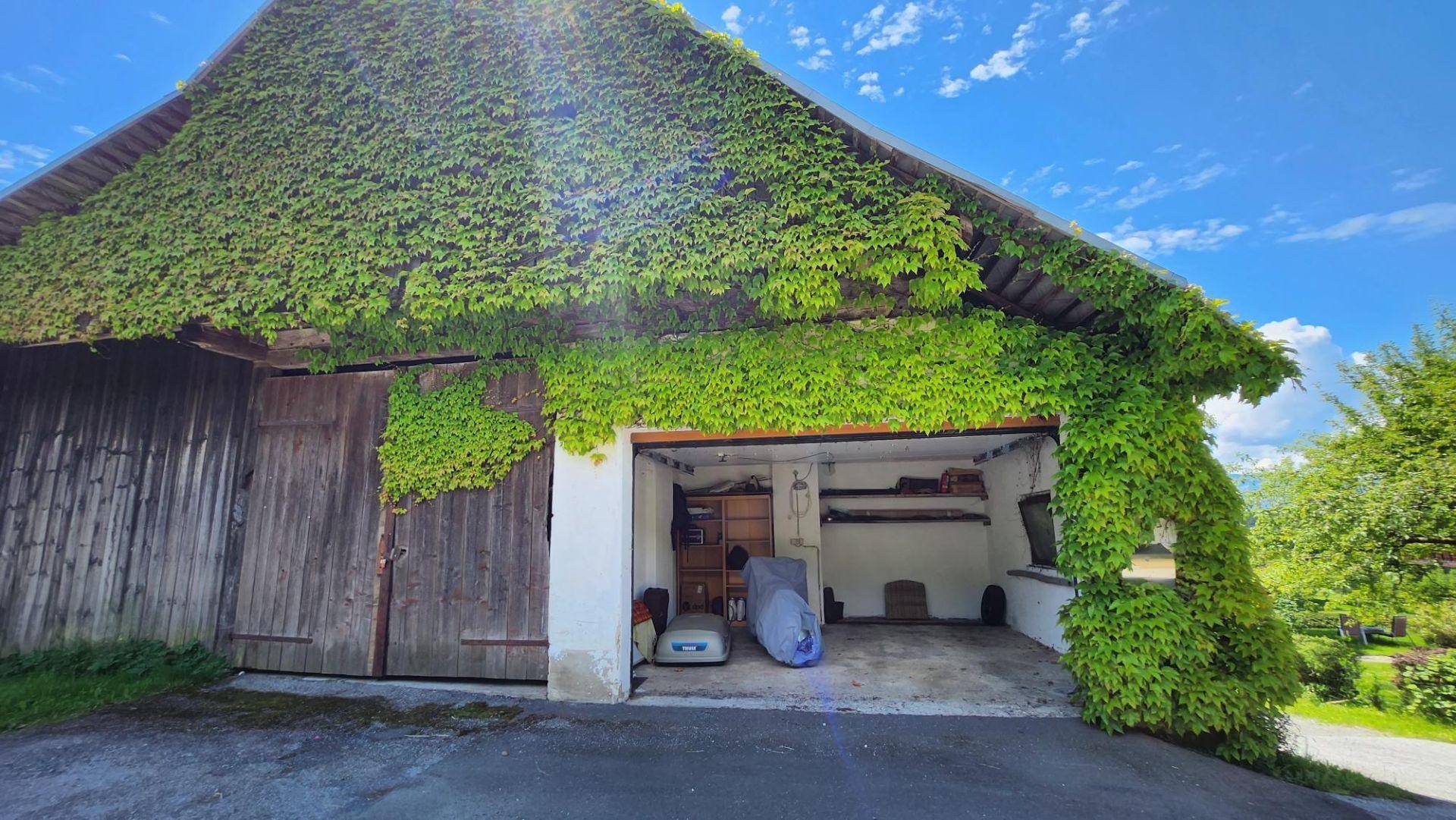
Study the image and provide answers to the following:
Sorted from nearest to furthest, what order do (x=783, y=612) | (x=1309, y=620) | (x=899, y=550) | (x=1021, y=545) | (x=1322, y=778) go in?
(x=1322, y=778) < (x=783, y=612) < (x=1021, y=545) < (x=899, y=550) < (x=1309, y=620)

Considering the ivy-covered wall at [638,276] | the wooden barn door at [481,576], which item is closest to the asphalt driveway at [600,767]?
the wooden barn door at [481,576]

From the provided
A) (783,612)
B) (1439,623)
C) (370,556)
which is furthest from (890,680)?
(1439,623)

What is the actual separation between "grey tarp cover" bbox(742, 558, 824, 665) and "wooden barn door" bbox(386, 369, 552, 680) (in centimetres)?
260

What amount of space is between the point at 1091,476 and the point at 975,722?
2128mm

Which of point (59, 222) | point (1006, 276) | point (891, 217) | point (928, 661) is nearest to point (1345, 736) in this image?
point (928, 661)

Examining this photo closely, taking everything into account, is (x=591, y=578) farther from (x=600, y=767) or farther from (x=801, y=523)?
(x=801, y=523)

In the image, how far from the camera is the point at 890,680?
236 inches

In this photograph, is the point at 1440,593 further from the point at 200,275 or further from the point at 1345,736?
the point at 200,275

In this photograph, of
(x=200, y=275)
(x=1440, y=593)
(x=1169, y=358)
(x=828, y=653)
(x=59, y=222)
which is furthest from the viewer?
(x=1440, y=593)

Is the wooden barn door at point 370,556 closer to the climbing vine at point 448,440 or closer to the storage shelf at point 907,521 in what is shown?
the climbing vine at point 448,440

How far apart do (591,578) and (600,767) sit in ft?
5.55

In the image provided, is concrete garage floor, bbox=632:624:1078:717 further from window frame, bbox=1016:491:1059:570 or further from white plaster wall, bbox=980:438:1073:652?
window frame, bbox=1016:491:1059:570

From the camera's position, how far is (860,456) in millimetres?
10094

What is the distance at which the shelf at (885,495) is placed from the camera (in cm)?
1023
